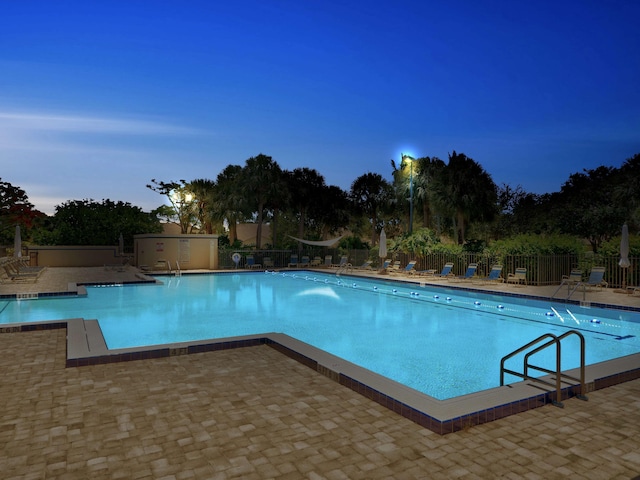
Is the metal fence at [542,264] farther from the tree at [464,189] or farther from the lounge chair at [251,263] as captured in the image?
the lounge chair at [251,263]

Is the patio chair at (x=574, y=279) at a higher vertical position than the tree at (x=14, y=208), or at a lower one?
lower

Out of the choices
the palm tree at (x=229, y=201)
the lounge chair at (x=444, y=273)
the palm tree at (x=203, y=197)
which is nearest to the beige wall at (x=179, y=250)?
the palm tree at (x=229, y=201)

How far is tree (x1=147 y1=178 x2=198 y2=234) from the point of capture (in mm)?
36781

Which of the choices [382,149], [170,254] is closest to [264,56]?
[170,254]

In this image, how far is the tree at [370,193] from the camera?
38.2 metres

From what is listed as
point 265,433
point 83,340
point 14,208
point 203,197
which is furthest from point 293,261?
point 265,433

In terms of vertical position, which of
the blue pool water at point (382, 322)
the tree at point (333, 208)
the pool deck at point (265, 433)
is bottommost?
the blue pool water at point (382, 322)

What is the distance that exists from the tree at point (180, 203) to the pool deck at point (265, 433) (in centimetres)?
3035

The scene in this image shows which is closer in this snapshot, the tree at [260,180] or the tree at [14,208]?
the tree at [14,208]

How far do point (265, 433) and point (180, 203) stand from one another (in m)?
36.7

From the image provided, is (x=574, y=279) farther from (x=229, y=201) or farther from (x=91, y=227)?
(x=91, y=227)

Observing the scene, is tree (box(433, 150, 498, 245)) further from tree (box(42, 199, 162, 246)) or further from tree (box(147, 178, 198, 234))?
tree (box(42, 199, 162, 246))

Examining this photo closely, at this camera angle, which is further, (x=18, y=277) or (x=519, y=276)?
(x=18, y=277)

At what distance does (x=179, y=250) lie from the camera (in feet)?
80.2
